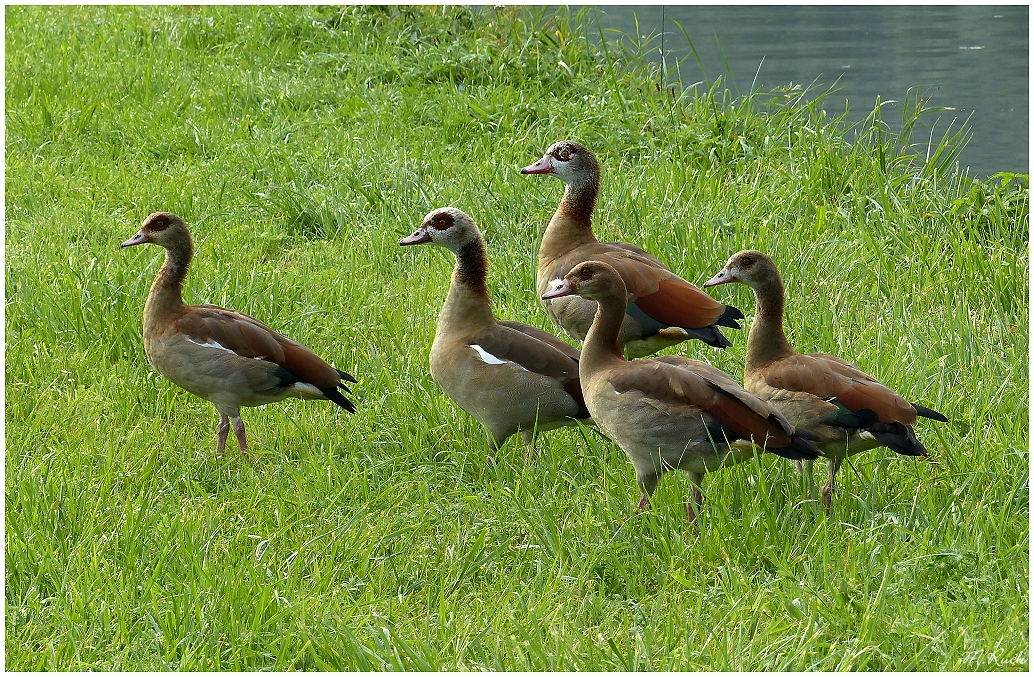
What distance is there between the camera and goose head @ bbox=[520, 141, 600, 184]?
21.5ft

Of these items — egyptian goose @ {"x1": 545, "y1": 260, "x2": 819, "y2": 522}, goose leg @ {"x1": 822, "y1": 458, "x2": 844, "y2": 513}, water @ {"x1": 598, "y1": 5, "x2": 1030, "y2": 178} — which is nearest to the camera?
egyptian goose @ {"x1": 545, "y1": 260, "x2": 819, "y2": 522}

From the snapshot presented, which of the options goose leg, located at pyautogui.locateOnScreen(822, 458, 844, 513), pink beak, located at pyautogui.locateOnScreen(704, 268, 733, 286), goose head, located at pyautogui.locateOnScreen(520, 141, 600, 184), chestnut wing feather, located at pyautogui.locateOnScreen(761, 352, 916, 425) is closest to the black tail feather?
pink beak, located at pyautogui.locateOnScreen(704, 268, 733, 286)

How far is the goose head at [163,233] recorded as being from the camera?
5.60m

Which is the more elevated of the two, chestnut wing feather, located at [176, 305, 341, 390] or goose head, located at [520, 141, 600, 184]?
goose head, located at [520, 141, 600, 184]

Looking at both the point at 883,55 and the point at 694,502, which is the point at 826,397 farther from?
the point at 883,55

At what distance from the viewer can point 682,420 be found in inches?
168

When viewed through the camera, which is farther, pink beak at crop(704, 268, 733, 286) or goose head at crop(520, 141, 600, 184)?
goose head at crop(520, 141, 600, 184)

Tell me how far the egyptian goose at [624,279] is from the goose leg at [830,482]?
3.68ft

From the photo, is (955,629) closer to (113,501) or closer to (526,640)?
(526,640)

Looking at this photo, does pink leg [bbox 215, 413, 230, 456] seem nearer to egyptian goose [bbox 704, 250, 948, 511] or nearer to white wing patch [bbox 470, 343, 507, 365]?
white wing patch [bbox 470, 343, 507, 365]

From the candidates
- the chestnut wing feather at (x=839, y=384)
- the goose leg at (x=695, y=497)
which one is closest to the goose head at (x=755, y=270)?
the chestnut wing feather at (x=839, y=384)

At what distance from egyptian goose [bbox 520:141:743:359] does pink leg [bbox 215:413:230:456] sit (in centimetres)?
174

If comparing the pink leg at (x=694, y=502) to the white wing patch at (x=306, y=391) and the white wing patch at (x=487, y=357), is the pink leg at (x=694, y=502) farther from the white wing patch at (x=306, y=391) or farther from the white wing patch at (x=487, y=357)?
the white wing patch at (x=306, y=391)

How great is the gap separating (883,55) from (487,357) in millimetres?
8484
